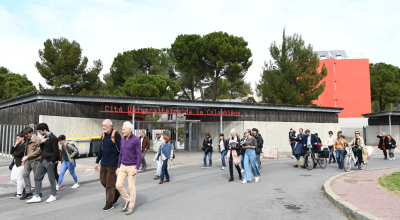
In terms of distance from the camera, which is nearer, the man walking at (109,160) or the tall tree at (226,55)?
the man walking at (109,160)

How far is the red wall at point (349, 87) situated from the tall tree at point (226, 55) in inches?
582

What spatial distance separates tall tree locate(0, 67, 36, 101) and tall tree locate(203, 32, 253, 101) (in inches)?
1119

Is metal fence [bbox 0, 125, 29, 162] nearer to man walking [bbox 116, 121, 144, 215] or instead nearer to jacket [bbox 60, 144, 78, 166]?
jacket [bbox 60, 144, 78, 166]

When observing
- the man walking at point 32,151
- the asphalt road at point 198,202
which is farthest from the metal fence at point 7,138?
the man walking at point 32,151

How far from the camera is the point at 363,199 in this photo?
21.9 ft

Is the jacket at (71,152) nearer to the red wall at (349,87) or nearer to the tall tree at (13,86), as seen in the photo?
the tall tree at (13,86)

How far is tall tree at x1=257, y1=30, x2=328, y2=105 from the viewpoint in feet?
127

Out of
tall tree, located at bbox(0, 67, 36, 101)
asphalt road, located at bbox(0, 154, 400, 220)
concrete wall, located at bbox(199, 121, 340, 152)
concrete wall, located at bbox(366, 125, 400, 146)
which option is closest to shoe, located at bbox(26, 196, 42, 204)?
asphalt road, located at bbox(0, 154, 400, 220)

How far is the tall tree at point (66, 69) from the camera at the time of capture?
41.9m

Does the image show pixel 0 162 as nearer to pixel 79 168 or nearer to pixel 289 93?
pixel 79 168

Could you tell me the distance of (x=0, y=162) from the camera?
46.2 ft

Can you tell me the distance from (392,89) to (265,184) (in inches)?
2126

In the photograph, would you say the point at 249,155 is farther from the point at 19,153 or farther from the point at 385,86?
the point at 385,86

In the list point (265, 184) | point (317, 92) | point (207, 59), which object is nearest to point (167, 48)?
point (207, 59)
